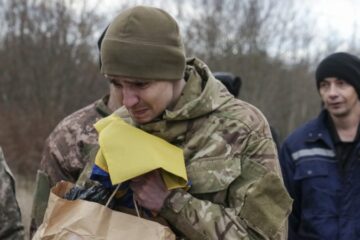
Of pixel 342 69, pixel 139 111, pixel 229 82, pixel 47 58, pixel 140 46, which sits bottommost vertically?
pixel 47 58

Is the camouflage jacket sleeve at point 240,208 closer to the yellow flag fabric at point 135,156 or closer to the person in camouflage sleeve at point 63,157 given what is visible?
the yellow flag fabric at point 135,156

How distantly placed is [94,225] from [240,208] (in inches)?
20.3

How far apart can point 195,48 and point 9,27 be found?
18.3 ft

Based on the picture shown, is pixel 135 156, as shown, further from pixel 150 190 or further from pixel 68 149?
pixel 68 149

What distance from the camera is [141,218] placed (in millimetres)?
2262

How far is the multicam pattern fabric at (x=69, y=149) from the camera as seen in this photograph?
3.23 m

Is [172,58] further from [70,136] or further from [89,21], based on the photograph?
[89,21]

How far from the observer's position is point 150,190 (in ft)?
7.68

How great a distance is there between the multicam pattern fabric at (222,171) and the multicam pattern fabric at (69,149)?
2.69 feet

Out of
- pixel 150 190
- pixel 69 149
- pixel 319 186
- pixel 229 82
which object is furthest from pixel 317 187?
pixel 150 190

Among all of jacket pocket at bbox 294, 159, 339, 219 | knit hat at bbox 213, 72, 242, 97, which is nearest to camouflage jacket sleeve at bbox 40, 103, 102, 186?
knit hat at bbox 213, 72, 242, 97

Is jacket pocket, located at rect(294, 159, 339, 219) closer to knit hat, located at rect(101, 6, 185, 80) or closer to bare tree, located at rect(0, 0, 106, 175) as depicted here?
knit hat, located at rect(101, 6, 185, 80)

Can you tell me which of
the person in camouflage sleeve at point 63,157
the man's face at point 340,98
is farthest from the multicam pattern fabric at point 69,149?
the man's face at point 340,98

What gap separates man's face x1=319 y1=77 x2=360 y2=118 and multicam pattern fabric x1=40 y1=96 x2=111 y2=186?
169cm
